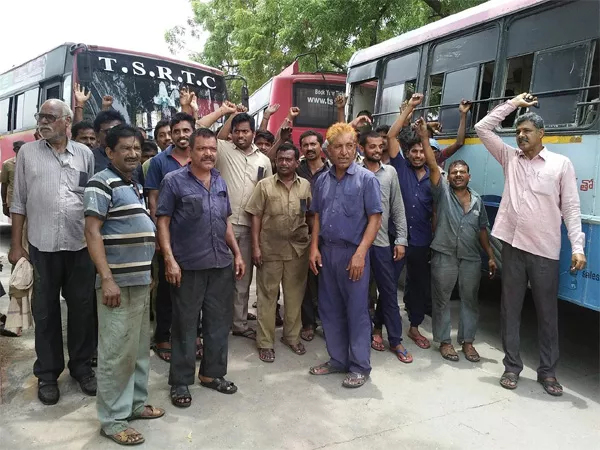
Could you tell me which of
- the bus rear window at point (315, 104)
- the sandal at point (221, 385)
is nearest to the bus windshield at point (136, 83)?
the bus rear window at point (315, 104)

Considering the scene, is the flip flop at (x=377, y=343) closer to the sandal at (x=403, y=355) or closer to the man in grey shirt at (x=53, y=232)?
the sandal at (x=403, y=355)

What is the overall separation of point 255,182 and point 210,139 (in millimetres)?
1047

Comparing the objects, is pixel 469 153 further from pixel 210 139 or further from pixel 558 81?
pixel 210 139

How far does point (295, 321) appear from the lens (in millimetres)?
4199

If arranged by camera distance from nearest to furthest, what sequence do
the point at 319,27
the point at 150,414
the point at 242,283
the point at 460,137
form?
the point at 150,414
the point at 242,283
the point at 460,137
the point at 319,27

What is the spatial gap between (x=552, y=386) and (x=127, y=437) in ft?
9.15

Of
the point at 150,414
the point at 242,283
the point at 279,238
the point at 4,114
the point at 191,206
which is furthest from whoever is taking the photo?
the point at 4,114

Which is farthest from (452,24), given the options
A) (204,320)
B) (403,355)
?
(204,320)

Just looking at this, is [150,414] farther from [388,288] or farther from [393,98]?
[393,98]

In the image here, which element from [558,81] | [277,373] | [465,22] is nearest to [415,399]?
[277,373]

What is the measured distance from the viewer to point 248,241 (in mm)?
4180

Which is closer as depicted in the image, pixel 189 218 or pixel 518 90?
pixel 189 218

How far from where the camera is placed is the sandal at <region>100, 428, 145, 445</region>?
9.04 ft

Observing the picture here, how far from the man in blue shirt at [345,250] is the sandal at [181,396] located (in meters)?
0.97
